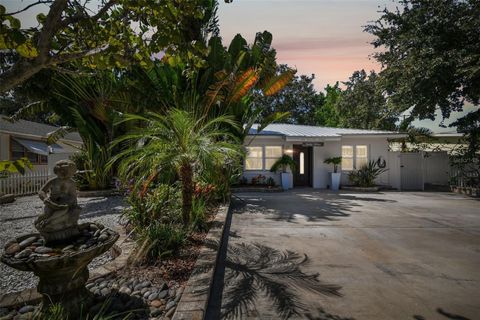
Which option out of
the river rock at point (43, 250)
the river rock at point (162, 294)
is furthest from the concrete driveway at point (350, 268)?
the river rock at point (43, 250)

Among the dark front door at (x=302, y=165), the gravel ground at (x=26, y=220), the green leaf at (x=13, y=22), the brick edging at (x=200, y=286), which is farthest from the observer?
the dark front door at (x=302, y=165)

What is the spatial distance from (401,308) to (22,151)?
20070mm

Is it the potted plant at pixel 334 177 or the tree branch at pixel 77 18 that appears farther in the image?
the potted plant at pixel 334 177

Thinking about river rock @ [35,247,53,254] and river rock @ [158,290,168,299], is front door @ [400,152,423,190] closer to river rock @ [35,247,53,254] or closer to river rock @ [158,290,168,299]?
river rock @ [158,290,168,299]

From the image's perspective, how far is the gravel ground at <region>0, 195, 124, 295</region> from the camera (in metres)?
3.84

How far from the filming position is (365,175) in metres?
14.5

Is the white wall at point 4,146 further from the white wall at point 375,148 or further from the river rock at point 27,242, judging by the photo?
the white wall at point 375,148

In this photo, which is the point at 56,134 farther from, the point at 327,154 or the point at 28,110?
the point at 327,154

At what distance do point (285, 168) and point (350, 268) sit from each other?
11.0m

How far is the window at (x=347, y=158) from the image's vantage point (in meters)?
15.8

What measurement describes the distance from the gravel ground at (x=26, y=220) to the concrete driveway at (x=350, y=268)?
2.54 metres

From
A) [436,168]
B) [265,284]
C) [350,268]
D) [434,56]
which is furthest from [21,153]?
[436,168]

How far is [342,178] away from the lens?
15.6 metres

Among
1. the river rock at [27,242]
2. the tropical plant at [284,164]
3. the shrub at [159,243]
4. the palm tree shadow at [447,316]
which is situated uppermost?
the tropical plant at [284,164]
